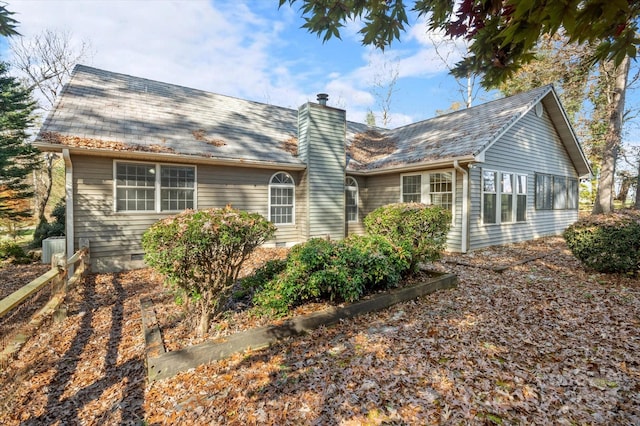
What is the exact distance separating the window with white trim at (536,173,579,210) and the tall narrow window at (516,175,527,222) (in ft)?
3.28

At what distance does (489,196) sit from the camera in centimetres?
1012

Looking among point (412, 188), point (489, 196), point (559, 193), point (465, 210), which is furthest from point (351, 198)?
point (559, 193)

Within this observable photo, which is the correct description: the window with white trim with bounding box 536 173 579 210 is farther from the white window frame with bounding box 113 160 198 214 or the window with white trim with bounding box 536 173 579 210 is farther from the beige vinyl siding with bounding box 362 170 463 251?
the white window frame with bounding box 113 160 198 214

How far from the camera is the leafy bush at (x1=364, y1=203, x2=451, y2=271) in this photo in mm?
5684

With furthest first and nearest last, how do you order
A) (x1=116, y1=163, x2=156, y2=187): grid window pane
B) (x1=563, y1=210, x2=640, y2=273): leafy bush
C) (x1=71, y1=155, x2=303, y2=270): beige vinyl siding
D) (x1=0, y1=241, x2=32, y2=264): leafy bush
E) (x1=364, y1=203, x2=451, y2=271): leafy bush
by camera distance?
(x1=0, y1=241, x2=32, y2=264): leafy bush, (x1=116, y1=163, x2=156, y2=187): grid window pane, (x1=71, y1=155, x2=303, y2=270): beige vinyl siding, (x1=563, y1=210, x2=640, y2=273): leafy bush, (x1=364, y1=203, x2=451, y2=271): leafy bush

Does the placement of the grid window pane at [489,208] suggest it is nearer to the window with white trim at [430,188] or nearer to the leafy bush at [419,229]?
the window with white trim at [430,188]

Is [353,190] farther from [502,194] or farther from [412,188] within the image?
[502,194]

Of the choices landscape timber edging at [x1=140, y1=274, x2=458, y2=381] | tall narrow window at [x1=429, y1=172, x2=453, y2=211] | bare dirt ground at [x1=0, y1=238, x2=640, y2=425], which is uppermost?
tall narrow window at [x1=429, y1=172, x2=453, y2=211]

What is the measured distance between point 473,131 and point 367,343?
359 inches

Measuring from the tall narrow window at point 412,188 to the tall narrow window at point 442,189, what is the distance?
0.43 m

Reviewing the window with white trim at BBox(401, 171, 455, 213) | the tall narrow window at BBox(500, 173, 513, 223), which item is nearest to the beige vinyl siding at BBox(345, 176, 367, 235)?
the window with white trim at BBox(401, 171, 455, 213)

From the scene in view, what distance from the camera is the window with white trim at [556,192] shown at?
39.3ft

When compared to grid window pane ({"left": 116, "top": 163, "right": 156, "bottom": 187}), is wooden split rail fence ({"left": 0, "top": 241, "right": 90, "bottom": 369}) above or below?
below

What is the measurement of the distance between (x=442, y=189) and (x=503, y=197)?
2.46 m
